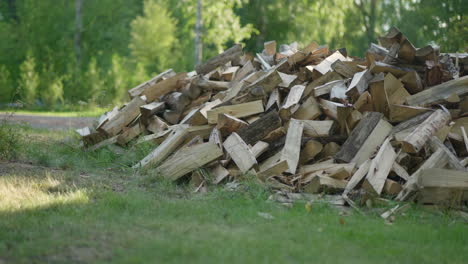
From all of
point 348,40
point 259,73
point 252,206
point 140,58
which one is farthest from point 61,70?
point 252,206

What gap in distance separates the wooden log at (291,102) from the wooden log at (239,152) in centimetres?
71

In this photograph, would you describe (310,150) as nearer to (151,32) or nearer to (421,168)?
(421,168)

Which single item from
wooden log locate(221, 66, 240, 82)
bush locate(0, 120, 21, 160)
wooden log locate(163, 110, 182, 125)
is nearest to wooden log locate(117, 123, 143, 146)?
wooden log locate(163, 110, 182, 125)

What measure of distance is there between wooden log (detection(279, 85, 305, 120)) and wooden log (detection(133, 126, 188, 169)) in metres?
1.28

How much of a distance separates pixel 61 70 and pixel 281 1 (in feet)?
35.7

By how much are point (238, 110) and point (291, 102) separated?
0.68 meters

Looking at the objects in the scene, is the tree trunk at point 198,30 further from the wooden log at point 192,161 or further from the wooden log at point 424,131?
the wooden log at point 424,131

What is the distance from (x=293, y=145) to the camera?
6055 millimetres

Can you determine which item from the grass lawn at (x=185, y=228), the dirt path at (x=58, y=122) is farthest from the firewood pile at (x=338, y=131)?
the dirt path at (x=58, y=122)

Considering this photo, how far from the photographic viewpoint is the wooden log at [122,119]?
806cm

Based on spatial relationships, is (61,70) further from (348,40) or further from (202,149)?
(202,149)

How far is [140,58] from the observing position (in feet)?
94.2

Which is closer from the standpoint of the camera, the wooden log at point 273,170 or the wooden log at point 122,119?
the wooden log at point 273,170

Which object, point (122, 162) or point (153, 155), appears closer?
point (153, 155)
